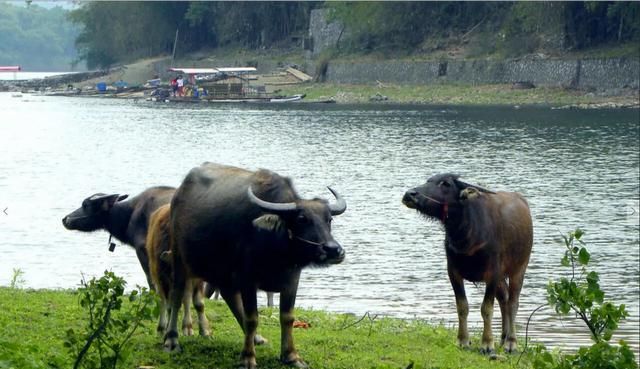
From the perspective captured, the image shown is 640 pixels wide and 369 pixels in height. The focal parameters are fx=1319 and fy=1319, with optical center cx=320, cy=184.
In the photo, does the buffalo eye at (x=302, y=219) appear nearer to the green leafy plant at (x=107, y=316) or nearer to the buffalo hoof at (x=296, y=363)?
the buffalo hoof at (x=296, y=363)

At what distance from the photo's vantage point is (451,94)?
81.8 meters

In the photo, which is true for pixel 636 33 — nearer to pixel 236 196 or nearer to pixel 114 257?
pixel 114 257

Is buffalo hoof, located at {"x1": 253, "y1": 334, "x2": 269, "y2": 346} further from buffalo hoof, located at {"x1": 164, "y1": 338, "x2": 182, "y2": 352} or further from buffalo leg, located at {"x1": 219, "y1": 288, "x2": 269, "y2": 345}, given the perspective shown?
buffalo hoof, located at {"x1": 164, "y1": 338, "x2": 182, "y2": 352}

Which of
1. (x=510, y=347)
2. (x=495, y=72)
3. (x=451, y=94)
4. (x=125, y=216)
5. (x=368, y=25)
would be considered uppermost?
(x=368, y=25)

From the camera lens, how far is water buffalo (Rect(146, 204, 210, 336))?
11.1 metres

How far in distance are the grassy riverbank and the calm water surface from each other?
347 centimetres

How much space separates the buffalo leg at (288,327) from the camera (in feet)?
32.8

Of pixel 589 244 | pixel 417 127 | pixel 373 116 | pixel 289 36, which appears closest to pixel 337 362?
pixel 589 244

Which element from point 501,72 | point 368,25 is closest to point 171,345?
point 501,72

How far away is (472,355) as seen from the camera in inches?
471

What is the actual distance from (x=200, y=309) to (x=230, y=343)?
617 mm

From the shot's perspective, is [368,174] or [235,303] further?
[368,174]

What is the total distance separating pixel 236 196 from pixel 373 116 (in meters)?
60.2

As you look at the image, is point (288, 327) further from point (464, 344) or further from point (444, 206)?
point (464, 344)
